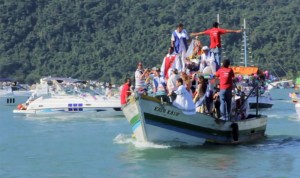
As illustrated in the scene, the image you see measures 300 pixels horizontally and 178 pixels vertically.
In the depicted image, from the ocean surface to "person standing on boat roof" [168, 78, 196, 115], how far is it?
1149mm

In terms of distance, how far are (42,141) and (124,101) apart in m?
3.92

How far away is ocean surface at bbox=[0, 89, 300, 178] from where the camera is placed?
1877 cm

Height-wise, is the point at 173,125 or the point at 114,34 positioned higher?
the point at 114,34

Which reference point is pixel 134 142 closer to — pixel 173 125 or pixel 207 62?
pixel 173 125

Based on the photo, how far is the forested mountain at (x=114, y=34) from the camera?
4894 inches

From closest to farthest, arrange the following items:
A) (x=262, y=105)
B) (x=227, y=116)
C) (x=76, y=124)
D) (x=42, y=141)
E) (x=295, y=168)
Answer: (x=295, y=168) < (x=227, y=116) < (x=42, y=141) < (x=76, y=124) < (x=262, y=105)

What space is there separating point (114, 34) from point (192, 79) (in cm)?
11272

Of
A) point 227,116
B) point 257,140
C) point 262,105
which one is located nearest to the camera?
point 227,116

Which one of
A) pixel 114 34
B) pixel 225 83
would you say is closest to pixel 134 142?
pixel 225 83

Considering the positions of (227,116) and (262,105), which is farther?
(262,105)

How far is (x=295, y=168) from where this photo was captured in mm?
19250

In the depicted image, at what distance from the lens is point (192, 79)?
2295 cm

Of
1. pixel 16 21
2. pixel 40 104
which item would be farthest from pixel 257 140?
pixel 16 21

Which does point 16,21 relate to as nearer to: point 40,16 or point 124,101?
point 40,16
